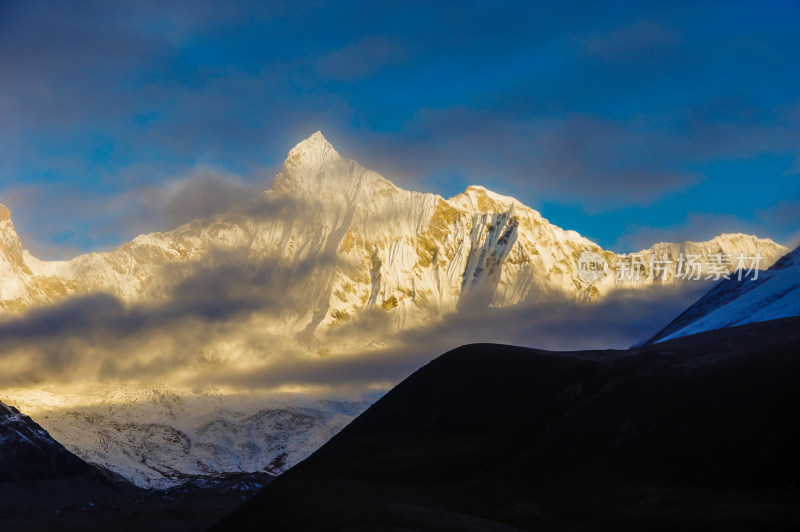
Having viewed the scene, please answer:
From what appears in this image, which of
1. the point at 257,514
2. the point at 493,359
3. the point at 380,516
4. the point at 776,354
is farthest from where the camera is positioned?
the point at 493,359

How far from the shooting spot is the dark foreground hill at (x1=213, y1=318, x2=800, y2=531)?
268 ft

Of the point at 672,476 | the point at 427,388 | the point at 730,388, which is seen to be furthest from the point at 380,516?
the point at 427,388

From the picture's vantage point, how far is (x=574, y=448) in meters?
104

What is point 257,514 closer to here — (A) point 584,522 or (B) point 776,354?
(A) point 584,522

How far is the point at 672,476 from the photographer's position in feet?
300

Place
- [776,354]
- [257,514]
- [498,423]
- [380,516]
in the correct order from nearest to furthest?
1. [380,516]
2. [257,514]
3. [776,354]
4. [498,423]

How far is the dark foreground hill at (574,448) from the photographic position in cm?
8169

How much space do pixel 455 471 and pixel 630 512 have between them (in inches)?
1238

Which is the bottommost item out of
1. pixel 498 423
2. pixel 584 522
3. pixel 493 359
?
pixel 584 522

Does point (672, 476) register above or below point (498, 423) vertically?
below

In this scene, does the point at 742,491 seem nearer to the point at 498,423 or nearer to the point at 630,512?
the point at 630,512

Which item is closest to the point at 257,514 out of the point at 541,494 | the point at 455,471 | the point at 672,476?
the point at 455,471

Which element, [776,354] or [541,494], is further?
[776,354]

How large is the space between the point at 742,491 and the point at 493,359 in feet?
190
